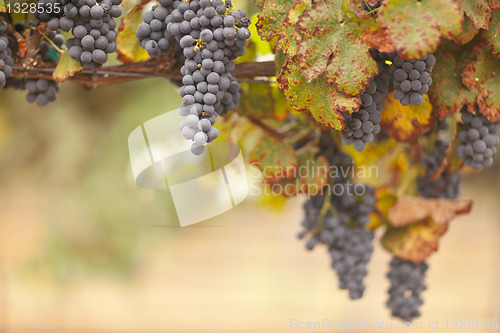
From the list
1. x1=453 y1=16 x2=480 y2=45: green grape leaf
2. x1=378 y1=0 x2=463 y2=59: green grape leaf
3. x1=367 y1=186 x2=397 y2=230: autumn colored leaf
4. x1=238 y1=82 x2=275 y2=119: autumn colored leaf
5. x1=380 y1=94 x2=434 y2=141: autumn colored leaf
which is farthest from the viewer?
x1=367 y1=186 x2=397 y2=230: autumn colored leaf

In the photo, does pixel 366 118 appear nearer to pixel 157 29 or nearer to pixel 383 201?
pixel 157 29

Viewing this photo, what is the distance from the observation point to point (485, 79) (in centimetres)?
64

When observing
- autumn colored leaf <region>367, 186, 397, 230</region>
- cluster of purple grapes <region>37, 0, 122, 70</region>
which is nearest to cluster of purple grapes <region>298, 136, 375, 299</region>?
autumn colored leaf <region>367, 186, 397, 230</region>

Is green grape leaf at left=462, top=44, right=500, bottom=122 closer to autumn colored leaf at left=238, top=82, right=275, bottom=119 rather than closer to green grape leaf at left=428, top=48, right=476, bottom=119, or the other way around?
green grape leaf at left=428, top=48, right=476, bottom=119

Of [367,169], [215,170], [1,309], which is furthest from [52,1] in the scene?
[1,309]

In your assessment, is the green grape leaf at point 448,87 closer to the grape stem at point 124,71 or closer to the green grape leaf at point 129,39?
the grape stem at point 124,71

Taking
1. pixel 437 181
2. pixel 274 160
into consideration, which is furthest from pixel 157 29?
pixel 437 181

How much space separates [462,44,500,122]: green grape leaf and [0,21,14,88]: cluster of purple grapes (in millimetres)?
592

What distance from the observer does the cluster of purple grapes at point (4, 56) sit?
22.8 inches

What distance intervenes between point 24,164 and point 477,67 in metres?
A: 2.38

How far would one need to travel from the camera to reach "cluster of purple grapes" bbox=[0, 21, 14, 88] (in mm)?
580

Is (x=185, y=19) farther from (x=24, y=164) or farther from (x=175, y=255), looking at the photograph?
(x=175, y=255)

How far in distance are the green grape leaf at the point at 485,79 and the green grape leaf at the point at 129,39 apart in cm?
48

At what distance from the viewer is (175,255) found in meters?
6.05
